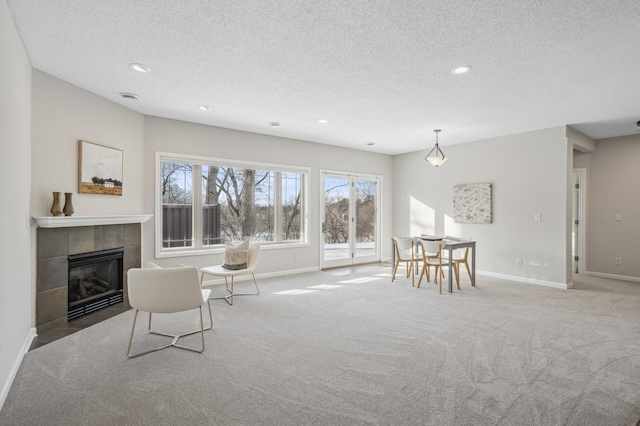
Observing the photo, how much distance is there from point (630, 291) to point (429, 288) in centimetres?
302

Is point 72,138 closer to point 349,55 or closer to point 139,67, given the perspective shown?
point 139,67

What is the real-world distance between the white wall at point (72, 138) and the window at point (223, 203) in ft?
1.75

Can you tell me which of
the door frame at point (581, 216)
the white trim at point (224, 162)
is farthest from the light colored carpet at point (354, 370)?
the door frame at point (581, 216)

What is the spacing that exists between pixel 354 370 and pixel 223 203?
3.91m

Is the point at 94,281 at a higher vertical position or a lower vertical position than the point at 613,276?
higher

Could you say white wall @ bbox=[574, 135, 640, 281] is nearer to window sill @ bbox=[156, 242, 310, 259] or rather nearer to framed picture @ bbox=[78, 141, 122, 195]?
window sill @ bbox=[156, 242, 310, 259]

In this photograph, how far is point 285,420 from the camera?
1961 mm

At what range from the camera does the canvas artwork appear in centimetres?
619

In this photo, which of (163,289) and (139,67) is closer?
(163,289)

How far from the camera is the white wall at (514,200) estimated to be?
5332 millimetres

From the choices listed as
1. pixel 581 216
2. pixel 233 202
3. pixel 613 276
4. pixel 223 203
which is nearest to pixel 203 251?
pixel 223 203

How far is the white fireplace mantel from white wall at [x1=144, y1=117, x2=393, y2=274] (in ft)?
2.02

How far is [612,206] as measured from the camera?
20.0 ft

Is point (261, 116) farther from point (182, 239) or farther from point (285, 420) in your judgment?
point (285, 420)
